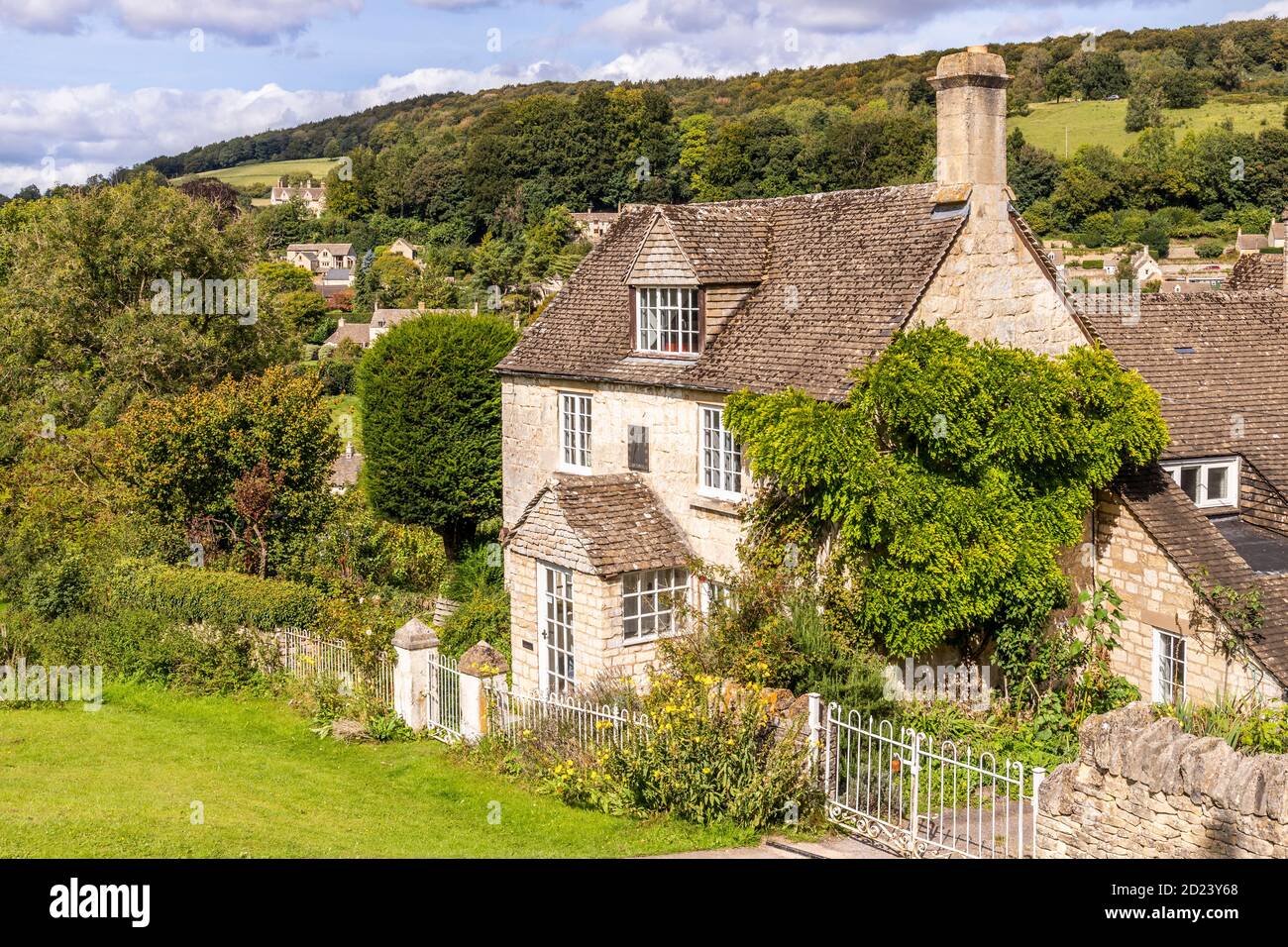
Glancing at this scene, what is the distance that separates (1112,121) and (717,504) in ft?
400

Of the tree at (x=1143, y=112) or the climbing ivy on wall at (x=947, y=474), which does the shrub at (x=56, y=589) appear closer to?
the climbing ivy on wall at (x=947, y=474)

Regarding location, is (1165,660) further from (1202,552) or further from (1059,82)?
(1059,82)

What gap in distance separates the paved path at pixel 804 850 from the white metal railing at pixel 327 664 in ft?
28.9

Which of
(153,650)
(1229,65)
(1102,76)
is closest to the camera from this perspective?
(153,650)

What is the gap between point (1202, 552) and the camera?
62.2 feet

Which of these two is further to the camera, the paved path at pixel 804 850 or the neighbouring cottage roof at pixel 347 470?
the neighbouring cottage roof at pixel 347 470

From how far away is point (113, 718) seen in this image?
20938mm

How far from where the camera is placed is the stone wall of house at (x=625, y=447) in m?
20.4

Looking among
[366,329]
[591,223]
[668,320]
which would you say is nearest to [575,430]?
[668,320]

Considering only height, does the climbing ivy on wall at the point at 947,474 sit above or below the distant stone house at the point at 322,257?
below

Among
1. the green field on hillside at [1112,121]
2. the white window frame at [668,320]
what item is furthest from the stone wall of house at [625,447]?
the green field on hillside at [1112,121]
